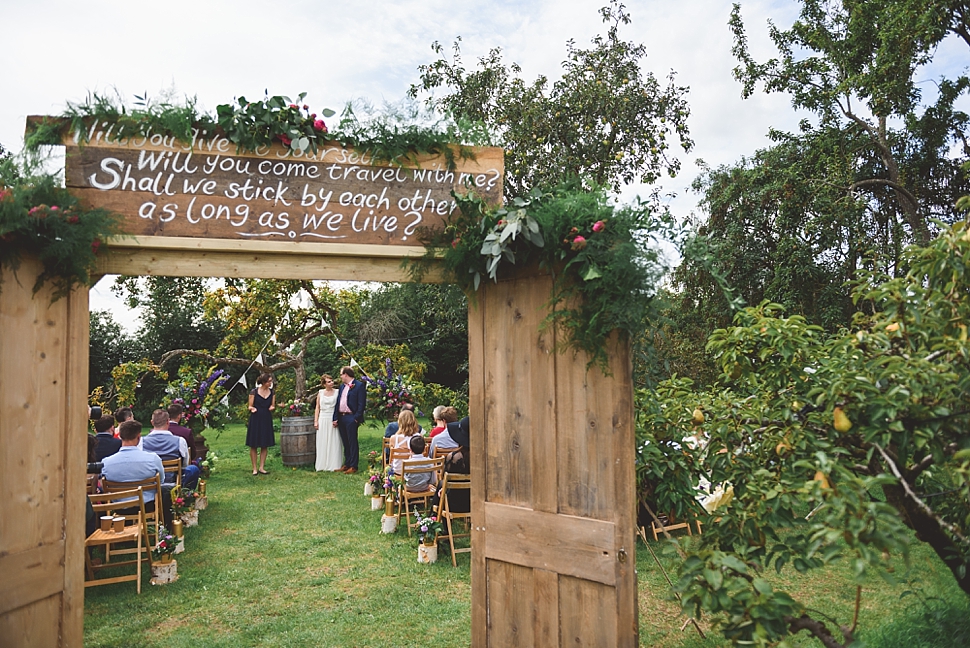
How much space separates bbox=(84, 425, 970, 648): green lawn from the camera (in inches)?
166

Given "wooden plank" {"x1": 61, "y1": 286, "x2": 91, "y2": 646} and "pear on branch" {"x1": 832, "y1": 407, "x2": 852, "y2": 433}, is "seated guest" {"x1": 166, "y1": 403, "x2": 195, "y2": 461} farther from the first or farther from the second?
"pear on branch" {"x1": 832, "y1": 407, "x2": 852, "y2": 433}

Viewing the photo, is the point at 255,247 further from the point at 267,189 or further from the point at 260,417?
the point at 260,417

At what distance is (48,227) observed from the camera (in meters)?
2.99

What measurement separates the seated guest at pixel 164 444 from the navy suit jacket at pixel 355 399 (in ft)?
11.0

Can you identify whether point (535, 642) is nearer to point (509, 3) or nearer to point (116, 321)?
point (509, 3)

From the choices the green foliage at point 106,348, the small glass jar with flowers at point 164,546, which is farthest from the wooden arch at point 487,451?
the green foliage at point 106,348

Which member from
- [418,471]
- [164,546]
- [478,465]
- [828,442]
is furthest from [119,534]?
[828,442]

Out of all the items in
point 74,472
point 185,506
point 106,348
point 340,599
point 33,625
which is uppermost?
point 106,348

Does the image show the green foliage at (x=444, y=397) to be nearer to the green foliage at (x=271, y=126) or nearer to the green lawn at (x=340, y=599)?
the green lawn at (x=340, y=599)

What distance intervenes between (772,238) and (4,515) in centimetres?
960

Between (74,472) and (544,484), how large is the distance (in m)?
2.36

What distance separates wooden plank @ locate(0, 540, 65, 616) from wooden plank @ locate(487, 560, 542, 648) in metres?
2.14

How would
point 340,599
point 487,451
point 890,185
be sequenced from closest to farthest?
point 487,451 → point 340,599 → point 890,185

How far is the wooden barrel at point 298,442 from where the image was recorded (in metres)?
10.9
